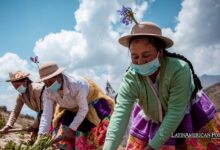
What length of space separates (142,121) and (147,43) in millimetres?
869

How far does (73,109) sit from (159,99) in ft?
8.72

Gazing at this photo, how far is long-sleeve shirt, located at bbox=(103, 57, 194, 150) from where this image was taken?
3.28 m

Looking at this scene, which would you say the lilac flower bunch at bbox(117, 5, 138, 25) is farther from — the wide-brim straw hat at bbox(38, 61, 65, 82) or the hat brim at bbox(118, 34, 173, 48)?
the wide-brim straw hat at bbox(38, 61, 65, 82)

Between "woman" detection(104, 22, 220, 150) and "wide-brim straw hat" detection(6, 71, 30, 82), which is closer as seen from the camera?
"woman" detection(104, 22, 220, 150)

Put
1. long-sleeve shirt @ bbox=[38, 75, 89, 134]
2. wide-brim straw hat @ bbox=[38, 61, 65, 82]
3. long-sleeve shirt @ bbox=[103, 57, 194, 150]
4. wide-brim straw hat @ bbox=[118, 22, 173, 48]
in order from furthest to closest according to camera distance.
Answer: long-sleeve shirt @ bbox=[38, 75, 89, 134] → wide-brim straw hat @ bbox=[38, 61, 65, 82] → wide-brim straw hat @ bbox=[118, 22, 173, 48] → long-sleeve shirt @ bbox=[103, 57, 194, 150]

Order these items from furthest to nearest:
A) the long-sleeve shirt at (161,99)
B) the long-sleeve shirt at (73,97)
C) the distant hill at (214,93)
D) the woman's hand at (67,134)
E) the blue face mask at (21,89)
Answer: the distant hill at (214,93) → the blue face mask at (21,89) → the woman's hand at (67,134) → the long-sleeve shirt at (73,97) → the long-sleeve shirt at (161,99)

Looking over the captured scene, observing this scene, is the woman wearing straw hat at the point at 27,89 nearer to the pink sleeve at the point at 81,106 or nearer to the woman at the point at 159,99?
the pink sleeve at the point at 81,106

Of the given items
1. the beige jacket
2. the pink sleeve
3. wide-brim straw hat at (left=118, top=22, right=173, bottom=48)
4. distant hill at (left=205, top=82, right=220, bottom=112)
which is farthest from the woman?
distant hill at (left=205, top=82, right=220, bottom=112)

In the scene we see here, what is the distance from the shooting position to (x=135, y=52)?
3.37 meters

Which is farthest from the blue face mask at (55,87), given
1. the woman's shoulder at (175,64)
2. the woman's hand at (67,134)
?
the woman's shoulder at (175,64)

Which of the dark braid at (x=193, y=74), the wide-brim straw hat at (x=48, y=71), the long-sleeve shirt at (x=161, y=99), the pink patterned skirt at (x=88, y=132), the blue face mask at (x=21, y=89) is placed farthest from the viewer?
the blue face mask at (x=21, y=89)

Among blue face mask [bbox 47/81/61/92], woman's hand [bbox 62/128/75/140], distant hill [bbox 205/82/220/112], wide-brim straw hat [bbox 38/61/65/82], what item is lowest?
woman's hand [bbox 62/128/75/140]

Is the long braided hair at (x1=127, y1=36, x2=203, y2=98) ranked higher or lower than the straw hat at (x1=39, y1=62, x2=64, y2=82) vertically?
lower

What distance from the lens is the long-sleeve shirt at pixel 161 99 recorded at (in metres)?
3.28
